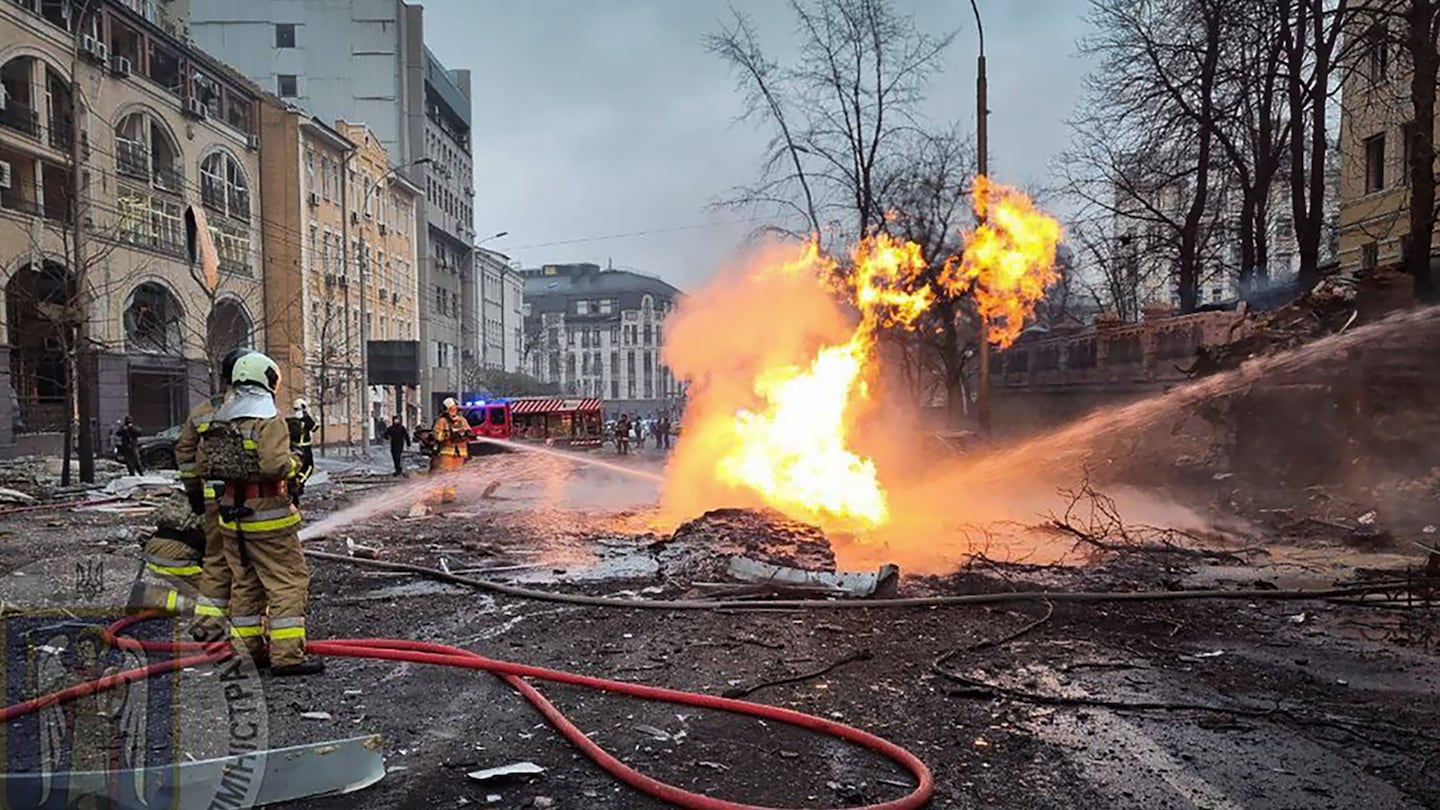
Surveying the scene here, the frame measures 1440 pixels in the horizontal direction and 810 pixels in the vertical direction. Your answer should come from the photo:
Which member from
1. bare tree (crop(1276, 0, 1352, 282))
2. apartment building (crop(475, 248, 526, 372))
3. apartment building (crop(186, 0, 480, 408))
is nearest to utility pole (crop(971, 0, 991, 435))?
bare tree (crop(1276, 0, 1352, 282))

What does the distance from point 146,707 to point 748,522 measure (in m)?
6.88

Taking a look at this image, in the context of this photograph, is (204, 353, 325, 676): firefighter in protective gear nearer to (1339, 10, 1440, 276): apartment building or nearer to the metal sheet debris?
the metal sheet debris

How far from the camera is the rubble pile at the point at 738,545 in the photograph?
911 cm

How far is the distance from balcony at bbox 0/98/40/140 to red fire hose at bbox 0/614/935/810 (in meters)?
26.7

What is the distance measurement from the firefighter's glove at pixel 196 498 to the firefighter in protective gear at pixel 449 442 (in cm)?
1332

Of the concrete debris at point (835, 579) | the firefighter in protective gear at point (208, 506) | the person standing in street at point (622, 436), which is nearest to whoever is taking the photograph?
the firefighter in protective gear at point (208, 506)

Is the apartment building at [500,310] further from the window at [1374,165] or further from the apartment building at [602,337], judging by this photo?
the window at [1374,165]

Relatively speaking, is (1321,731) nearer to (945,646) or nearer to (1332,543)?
(945,646)

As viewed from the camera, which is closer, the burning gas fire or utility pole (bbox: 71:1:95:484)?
the burning gas fire

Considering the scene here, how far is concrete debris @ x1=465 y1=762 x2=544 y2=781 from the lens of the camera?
13.1 ft

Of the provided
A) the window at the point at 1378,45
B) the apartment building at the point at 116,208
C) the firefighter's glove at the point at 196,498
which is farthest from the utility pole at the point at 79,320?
the window at the point at 1378,45

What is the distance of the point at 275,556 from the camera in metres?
5.44

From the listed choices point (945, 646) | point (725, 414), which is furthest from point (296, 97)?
point (945, 646)

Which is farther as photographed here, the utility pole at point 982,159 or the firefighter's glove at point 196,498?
the utility pole at point 982,159
